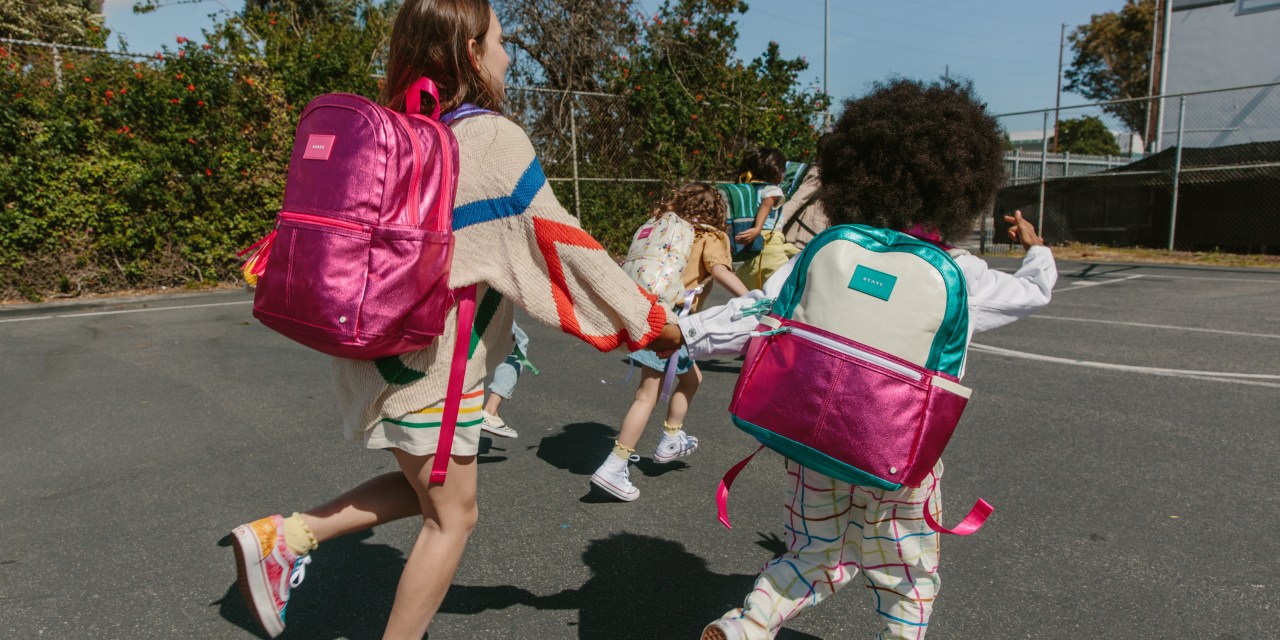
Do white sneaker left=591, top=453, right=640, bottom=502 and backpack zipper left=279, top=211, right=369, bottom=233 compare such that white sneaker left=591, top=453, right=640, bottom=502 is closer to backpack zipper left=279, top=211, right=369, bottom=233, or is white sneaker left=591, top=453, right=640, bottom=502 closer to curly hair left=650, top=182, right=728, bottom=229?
curly hair left=650, top=182, right=728, bottom=229

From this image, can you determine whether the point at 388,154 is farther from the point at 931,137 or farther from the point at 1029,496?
the point at 1029,496

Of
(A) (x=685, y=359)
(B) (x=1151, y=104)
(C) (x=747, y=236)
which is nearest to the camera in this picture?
(A) (x=685, y=359)

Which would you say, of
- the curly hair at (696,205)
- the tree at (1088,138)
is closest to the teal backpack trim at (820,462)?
the curly hair at (696,205)

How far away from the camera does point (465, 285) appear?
206cm

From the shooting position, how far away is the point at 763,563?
321 centimetres

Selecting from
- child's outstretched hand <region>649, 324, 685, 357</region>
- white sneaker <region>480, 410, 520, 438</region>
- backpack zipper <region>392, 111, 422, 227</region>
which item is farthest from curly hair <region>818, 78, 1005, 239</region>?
white sneaker <region>480, 410, 520, 438</region>

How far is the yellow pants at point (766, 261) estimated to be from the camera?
20.1 feet

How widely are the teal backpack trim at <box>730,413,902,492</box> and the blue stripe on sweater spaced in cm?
77

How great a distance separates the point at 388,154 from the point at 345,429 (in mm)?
830

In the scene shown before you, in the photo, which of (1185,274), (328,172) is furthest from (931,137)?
(1185,274)

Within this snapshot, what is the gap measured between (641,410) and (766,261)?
2529 millimetres

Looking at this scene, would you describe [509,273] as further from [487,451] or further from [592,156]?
[592,156]

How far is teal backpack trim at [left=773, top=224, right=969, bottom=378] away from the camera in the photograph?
1980mm

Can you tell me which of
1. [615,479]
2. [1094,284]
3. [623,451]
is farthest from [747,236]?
[1094,284]
